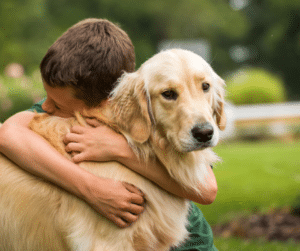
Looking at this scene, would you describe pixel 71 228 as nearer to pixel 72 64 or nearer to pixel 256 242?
pixel 72 64

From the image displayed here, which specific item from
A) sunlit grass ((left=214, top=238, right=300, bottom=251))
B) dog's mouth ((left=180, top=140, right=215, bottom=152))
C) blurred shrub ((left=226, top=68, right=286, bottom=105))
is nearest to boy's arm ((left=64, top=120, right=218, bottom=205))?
dog's mouth ((left=180, top=140, right=215, bottom=152))

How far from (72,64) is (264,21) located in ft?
97.4

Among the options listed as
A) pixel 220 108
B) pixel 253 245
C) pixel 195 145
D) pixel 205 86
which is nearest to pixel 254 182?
pixel 253 245

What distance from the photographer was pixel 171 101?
77.7 inches

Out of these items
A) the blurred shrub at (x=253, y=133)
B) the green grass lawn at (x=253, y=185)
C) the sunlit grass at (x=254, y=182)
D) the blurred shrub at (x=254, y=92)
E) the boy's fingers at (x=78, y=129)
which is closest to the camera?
the boy's fingers at (x=78, y=129)

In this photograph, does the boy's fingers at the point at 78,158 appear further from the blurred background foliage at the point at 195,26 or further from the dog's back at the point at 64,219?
the blurred background foliage at the point at 195,26

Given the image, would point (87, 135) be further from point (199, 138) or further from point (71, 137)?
point (199, 138)

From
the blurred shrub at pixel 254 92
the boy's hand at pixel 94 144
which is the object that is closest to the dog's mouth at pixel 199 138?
the boy's hand at pixel 94 144

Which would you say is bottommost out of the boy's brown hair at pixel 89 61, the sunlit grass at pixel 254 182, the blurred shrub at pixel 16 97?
the sunlit grass at pixel 254 182

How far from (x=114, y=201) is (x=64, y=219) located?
31cm

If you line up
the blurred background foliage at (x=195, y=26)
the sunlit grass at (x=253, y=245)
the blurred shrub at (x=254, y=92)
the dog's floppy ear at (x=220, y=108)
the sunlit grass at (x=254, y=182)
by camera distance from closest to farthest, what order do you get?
the dog's floppy ear at (x=220, y=108), the sunlit grass at (x=253, y=245), the sunlit grass at (x=254, y=182), the blurred shrub at (x=254, y=92), the blurred background foliage at (x=195, y=26)

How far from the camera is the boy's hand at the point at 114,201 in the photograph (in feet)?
6.28

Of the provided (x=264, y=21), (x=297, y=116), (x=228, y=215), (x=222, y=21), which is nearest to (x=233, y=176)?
(x=228, y=215)

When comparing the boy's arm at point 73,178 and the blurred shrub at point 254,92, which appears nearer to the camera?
the boy's arm at point 73,178
